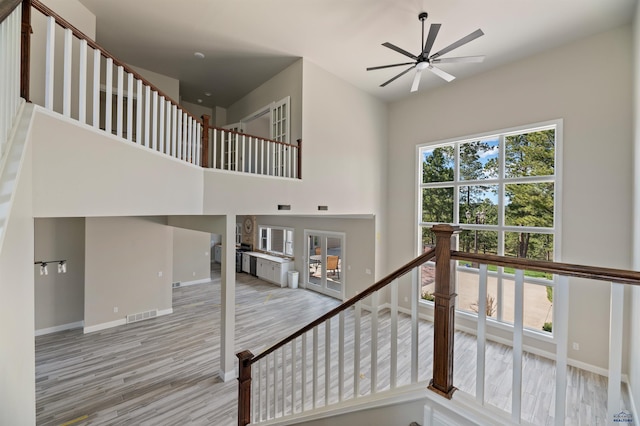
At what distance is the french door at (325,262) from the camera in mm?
7895

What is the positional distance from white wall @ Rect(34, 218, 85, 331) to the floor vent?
35.7 inches

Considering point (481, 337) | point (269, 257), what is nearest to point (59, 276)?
point (269, 257)

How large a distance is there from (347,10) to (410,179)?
4022mm

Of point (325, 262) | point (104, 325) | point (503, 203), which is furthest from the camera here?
point (325, 262)

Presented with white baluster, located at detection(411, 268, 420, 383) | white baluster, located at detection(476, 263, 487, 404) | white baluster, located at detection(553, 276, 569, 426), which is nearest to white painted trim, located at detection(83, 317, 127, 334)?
white baluster, located at detection(411, 268, 420, 383)

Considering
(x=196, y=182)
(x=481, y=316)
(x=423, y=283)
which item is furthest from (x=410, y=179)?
(x=481, y=316)

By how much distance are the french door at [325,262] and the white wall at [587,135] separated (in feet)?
15.8

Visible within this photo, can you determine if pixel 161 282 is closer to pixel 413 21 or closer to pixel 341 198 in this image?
pixel 341 198

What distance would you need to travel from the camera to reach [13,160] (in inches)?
60.1

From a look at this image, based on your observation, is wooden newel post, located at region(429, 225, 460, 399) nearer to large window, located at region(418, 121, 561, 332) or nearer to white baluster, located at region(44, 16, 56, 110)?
white baluster, located at region(44, 16, 56, 110)

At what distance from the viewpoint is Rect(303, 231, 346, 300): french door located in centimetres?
789

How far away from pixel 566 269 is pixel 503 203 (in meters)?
4.97

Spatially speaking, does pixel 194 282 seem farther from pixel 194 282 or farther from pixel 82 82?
pixel 82 82

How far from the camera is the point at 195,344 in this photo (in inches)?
203
